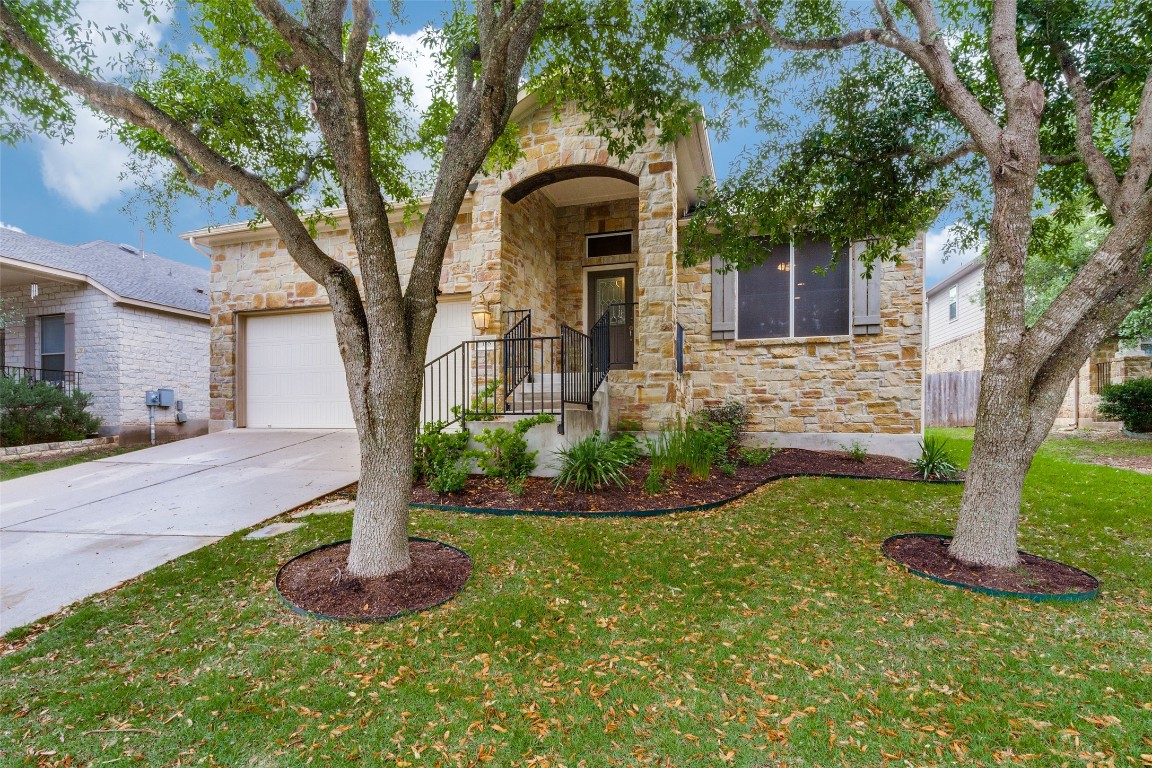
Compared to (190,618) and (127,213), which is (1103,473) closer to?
(190,618)

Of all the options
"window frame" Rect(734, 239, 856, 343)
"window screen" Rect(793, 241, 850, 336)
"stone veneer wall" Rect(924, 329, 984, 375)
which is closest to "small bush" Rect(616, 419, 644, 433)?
"window frame" Rect(734, 239, 856, 343)

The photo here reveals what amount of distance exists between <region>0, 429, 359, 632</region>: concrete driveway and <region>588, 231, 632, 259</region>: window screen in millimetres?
5149

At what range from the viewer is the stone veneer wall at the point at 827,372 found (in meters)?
7.01

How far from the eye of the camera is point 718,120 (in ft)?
16.6

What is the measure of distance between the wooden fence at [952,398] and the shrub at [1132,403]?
2330mm

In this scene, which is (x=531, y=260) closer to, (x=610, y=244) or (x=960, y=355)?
(x=610, y=244)

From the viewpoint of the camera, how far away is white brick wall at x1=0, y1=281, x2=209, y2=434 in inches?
364

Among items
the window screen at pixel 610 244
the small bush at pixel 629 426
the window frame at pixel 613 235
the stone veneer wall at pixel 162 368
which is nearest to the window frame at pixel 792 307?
the window frame at pixel 613 235

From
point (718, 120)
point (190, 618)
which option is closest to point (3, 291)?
point (190, 618)

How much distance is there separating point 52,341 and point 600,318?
11.2m

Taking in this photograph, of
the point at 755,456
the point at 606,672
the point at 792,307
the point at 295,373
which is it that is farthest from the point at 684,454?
the point at 295,373

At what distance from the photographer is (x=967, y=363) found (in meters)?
14.9

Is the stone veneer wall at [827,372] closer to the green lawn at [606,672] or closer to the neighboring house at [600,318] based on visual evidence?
the neighboring house at [600,318]

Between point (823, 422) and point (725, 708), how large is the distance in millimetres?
6373
